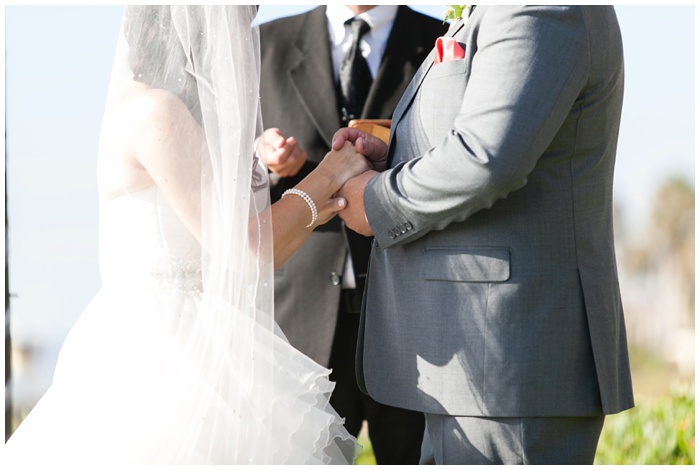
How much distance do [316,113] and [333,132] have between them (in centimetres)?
12

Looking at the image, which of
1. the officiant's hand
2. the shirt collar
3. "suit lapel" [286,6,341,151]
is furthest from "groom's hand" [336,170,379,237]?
the shirt collar

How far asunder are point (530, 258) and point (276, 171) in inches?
59.4

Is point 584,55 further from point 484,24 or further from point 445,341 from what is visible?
point 445,341

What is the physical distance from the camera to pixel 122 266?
2320 millimetres

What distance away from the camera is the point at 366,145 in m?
2.43

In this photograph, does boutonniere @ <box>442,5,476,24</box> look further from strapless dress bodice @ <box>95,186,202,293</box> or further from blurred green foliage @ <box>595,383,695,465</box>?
blurred green foliage @ <box>595,383,695,465</box>

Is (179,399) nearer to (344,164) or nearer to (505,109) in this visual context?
(344,164)

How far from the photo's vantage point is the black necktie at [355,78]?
133 inches

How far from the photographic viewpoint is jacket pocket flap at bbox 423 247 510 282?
1925mm

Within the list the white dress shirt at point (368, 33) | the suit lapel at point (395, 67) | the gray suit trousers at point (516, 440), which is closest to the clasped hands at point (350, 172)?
the gray suit trousers at point (516, 440)

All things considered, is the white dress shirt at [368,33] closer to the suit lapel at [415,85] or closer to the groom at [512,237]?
the suit lapel at [415,85]

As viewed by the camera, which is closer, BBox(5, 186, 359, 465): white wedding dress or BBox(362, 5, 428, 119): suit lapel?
BBox(5, 186, 359, 465): white wedding dress

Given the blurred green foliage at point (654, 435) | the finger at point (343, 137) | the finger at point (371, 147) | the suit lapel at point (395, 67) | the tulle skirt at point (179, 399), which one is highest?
the suit lapel at point (395, 67)

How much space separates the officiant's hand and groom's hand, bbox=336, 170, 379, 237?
0.83 metres
